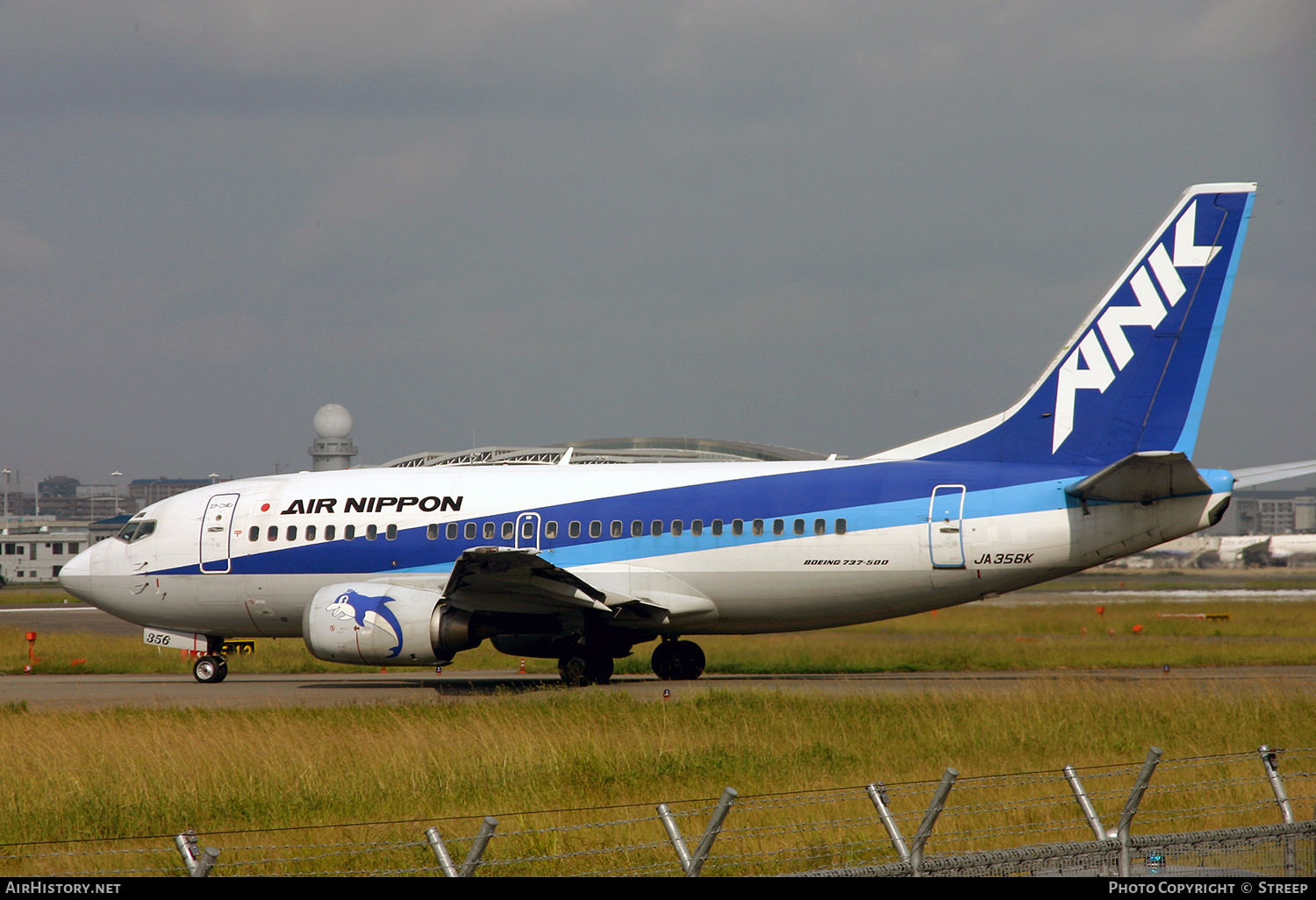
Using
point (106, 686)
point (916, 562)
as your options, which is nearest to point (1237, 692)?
point (916, 562)

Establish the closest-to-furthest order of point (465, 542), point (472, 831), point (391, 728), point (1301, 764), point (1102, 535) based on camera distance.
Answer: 1. point (472, 831)
2. point (1301, 764)
3. point (391, 728)
4. point (1102, 535)
5. point (465, 542)

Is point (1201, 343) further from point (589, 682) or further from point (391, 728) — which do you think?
point (391, 728)

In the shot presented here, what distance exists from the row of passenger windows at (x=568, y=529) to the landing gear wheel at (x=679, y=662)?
246 cm

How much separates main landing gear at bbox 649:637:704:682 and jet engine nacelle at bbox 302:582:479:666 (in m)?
3.71

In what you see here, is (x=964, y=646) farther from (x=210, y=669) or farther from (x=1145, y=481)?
(x=210, y=669)

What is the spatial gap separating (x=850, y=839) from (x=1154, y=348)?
13.1 m

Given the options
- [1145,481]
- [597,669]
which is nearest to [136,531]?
[597,669]

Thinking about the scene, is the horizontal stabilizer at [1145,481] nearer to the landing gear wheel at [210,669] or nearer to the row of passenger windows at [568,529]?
the row of passenger windows at [568,529]

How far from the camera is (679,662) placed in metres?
23.1

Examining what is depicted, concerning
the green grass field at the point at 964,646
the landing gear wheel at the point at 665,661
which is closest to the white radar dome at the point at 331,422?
the green grass field at the point at 964,646

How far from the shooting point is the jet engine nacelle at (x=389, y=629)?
20.8 metres

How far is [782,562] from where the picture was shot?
2133 cm

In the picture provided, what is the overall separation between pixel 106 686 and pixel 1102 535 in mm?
17348

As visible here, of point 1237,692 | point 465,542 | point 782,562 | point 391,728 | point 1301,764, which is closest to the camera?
point 1301,764
